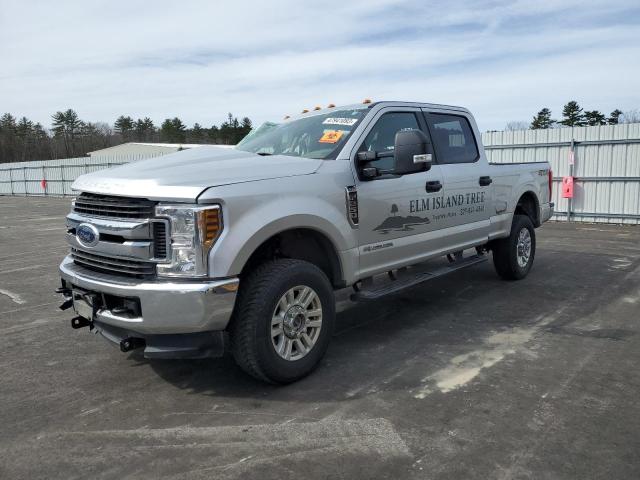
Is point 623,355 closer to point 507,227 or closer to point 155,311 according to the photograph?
point 507,227

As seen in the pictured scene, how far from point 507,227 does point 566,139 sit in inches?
366

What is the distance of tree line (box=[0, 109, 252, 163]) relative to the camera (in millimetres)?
79812

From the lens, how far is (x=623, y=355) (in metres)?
4.22

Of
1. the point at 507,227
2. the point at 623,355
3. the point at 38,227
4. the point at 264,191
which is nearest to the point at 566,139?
the point at 507,227

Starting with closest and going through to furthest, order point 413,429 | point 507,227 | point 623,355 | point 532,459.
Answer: point 532,459
point 413,429
point 623,355
point 507,227

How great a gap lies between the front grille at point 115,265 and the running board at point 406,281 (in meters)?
1.76

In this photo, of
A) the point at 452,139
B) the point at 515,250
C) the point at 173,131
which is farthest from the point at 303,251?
the point at 173,131

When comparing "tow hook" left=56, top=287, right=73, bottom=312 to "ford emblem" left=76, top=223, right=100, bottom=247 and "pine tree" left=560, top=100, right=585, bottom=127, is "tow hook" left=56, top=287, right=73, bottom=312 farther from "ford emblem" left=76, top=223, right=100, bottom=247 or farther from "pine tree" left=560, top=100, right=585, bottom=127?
"pine tree" left=560, top=100, right=585, bottom=127

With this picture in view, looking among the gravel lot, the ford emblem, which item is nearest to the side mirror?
the gravel lot

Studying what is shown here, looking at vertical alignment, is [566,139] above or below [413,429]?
above

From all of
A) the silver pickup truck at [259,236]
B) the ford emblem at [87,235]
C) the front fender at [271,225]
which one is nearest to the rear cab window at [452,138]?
the silver pickup truck at [259,236]

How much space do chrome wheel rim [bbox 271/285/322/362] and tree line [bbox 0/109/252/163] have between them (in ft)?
245

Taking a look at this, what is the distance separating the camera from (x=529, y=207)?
7.12 m

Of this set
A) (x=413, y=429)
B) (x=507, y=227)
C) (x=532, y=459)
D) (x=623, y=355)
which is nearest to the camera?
(x=532, y=459)
